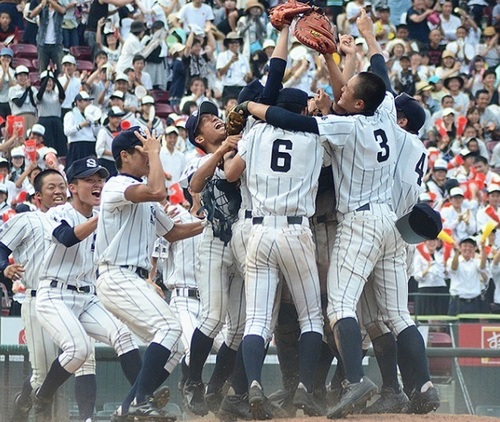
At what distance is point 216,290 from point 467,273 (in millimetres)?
7360

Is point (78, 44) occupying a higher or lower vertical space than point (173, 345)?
higher

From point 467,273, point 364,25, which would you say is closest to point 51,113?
point 467,273

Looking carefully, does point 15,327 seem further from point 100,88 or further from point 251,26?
point 251,26

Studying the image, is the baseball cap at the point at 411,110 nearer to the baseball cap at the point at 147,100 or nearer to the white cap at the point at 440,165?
the white cap at the point at 440,165

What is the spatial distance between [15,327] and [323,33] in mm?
5275

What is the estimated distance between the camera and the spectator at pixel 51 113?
58.2ft

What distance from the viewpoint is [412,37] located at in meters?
21.8

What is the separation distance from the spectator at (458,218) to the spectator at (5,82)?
667 centimetres

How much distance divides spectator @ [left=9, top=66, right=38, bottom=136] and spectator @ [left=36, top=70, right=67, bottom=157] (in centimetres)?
19

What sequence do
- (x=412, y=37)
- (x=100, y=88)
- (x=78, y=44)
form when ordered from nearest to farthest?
(x=100, y=88), (x=78, y=44), (x=412, y=37)

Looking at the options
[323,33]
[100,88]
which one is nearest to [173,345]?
[323,33]

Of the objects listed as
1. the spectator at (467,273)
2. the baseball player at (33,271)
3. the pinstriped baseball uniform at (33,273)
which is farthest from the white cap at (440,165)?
the pinstriped baseball uniform at (33,273)

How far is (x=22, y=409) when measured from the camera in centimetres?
943

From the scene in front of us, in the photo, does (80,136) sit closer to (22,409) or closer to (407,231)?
(22,409)
